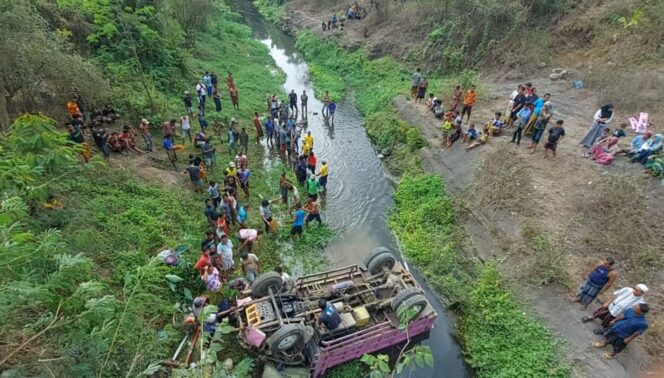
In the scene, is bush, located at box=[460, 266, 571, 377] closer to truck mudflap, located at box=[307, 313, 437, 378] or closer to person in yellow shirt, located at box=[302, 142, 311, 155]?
truck mudflap, located at box=[307, 313, 437, 378]

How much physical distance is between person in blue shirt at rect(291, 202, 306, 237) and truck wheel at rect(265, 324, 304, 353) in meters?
4.68

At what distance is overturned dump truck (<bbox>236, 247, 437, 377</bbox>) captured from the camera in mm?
8125

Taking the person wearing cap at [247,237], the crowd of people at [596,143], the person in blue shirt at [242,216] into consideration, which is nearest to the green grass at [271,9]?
the crowd of people at [596,143]

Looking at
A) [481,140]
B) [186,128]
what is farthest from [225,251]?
[481,140]

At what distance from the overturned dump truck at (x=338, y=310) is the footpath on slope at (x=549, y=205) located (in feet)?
10.1

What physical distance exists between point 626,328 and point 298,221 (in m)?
8.61

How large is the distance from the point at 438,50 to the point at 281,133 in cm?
1290

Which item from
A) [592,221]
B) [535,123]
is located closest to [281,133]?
[535,123]

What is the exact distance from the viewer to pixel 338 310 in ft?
29.3

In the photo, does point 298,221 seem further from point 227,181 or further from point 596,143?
point 596,143

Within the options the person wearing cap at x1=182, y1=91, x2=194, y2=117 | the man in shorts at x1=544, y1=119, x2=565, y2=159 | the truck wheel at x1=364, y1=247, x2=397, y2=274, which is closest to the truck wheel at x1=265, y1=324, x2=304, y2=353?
the truck wheel at x1=364, y1=247, x2=397, y2=274

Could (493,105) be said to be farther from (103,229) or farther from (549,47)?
(103,229)

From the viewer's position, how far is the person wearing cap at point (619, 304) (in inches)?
303

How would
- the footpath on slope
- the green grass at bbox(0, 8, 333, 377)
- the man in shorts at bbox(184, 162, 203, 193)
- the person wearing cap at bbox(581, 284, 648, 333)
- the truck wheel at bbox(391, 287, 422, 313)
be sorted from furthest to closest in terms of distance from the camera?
the man in shorts at bbox(184, 162, 203, 193)
the truck wheel at bbox(391, 287, 422, 313)
the footpath on slope
the person wearing cap at bbox(581, 284, 648, 333)
the green grass at bbox(0, 8, 333, 377)
